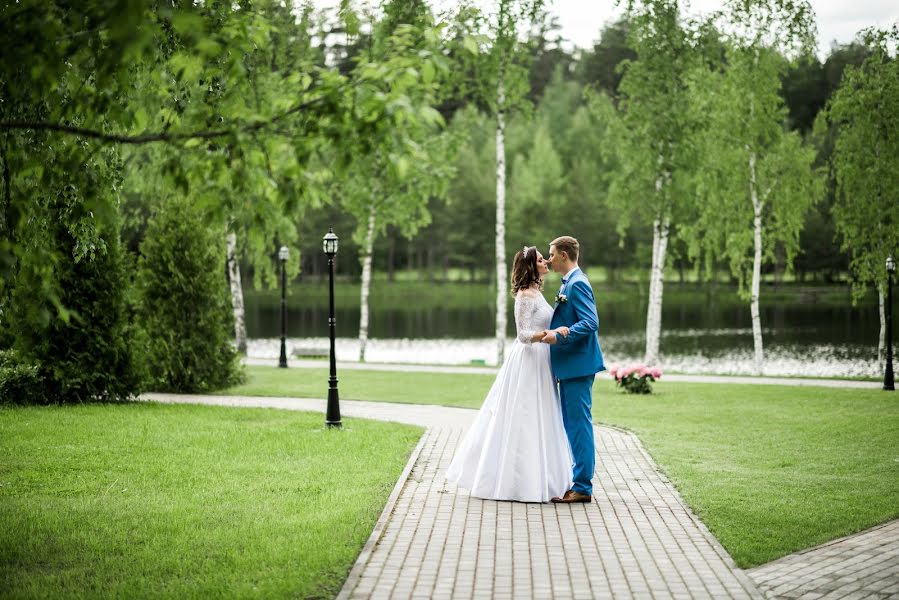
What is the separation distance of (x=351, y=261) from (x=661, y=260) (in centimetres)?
5209

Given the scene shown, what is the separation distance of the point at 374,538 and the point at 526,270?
292 centimetres

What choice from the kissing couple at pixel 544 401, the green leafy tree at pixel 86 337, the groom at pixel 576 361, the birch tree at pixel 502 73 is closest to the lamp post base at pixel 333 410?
the green leafy tree at pixel 86 337

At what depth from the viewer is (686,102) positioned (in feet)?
84.6

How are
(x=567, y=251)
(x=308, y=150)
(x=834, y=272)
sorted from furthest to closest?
1. (x=834, y=272)
2. (x=567, y=251)
3. (x=308, y=150)

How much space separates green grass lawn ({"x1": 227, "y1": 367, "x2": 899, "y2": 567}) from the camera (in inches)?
298

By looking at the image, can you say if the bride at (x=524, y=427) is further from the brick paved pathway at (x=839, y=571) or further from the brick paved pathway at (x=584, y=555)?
the brick paved pathway at (x=839, y=571)

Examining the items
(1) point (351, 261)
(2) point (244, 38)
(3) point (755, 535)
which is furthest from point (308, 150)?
(1) point (351, 261)

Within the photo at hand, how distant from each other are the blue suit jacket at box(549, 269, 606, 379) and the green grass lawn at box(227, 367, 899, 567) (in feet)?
A: 5.21

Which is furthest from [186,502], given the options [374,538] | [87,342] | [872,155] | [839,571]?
[872,155]

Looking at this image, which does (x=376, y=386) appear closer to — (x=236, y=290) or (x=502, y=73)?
(x=236, y=290)

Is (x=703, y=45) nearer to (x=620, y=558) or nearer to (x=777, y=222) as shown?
A: (x=777, y=222)

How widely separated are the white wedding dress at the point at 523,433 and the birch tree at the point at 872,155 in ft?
72.3

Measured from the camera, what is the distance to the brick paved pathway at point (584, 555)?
5707mm

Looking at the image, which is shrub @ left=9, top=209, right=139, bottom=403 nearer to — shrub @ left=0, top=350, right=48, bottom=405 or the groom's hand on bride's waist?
shrub @ left=0, top=350, right=48, bottom=405
